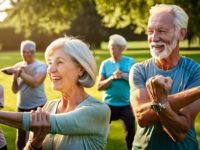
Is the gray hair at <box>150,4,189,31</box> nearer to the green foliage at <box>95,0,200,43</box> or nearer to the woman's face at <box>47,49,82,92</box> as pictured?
the woman's face at <box>47,49,82,92</box>

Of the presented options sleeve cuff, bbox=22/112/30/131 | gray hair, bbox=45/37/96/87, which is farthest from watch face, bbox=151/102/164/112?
sleeve cuff, bbox=22/112/30/131

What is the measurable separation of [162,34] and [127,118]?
15.2ft

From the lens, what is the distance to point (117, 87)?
8547mm

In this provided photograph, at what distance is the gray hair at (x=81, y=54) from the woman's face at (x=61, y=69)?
0.03 meters

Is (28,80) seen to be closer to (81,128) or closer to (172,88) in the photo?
(172,88)

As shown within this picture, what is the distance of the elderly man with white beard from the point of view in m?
3.44

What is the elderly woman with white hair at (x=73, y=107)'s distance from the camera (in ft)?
10.1

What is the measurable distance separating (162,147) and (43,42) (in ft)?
194

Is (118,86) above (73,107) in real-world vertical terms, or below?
below

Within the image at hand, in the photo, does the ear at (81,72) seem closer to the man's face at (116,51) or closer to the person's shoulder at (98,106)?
the person's shoulder at (98,106)

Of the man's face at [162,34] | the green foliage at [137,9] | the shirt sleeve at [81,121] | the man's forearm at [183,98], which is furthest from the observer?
the green foliage at [137,9]

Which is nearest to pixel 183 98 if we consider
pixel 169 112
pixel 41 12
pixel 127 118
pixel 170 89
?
pixel 169 112

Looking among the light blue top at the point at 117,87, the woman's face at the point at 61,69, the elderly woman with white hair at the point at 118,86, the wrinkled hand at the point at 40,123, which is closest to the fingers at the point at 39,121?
the wrinkled hand at the point at 40,123

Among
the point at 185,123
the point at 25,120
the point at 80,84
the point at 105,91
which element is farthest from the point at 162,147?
the point at 105,91
